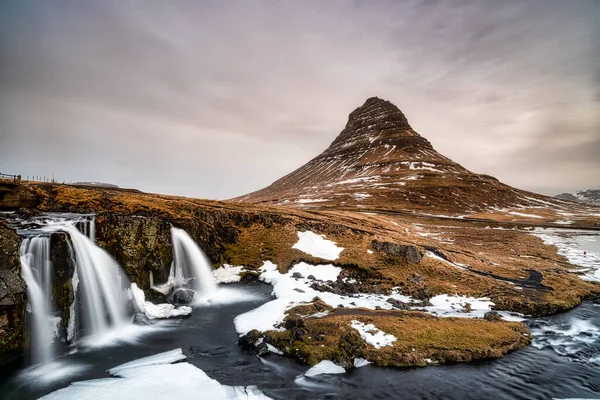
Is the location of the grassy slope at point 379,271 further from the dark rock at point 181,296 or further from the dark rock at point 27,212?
the dark rock at point 181,296

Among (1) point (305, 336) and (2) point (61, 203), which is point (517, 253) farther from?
(2) point (61, 203)

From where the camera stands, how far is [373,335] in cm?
2352

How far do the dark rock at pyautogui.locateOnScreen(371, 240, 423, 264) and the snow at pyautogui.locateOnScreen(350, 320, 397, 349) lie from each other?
19551 millimetres

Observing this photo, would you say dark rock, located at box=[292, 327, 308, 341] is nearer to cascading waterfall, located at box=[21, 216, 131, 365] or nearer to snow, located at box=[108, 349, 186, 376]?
snow, located at box=[108, 349, 186, 376]

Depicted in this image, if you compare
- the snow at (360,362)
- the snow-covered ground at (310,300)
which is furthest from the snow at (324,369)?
the snow-covered ground at (310,300)

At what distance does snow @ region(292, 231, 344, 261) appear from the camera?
43.0m

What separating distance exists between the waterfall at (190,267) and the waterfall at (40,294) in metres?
12.0

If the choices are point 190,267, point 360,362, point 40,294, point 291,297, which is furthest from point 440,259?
point 40,294

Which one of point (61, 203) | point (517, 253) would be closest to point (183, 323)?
point (61, 203)

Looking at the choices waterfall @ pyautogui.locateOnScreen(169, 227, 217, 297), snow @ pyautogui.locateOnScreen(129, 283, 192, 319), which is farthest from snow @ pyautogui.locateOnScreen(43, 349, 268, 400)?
waterfall @ pyautogui.locateOnScreen(169, 227, 217, 297)

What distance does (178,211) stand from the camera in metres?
41.7

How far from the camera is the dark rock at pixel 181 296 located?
100ft

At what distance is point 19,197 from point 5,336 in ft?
66.6

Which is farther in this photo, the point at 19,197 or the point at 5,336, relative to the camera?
the point at 19,197
